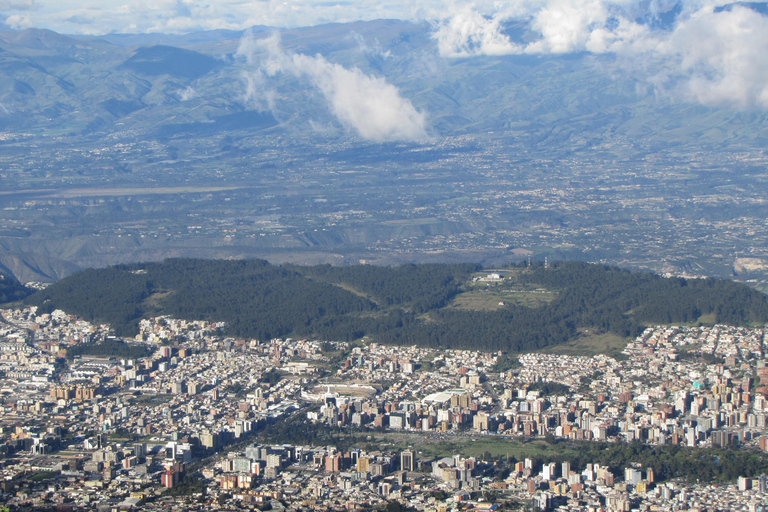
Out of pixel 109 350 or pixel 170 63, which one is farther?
pixel 170 63

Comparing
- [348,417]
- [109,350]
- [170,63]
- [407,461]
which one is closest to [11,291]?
[109,350]

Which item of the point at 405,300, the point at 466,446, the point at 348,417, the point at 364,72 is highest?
the point at 364,72

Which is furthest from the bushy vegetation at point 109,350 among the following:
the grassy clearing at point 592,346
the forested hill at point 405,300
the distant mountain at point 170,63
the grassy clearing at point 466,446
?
the distant mountain at point 170,63

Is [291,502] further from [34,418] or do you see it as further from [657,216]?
[657,216]

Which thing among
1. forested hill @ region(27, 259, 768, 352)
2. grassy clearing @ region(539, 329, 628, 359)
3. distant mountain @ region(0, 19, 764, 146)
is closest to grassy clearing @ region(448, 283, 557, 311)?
forested hill @ region(27, 259, 768, 352)

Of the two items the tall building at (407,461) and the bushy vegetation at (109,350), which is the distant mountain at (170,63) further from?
the tall building at (407,461)

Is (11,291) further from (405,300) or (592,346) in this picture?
(592,346)
